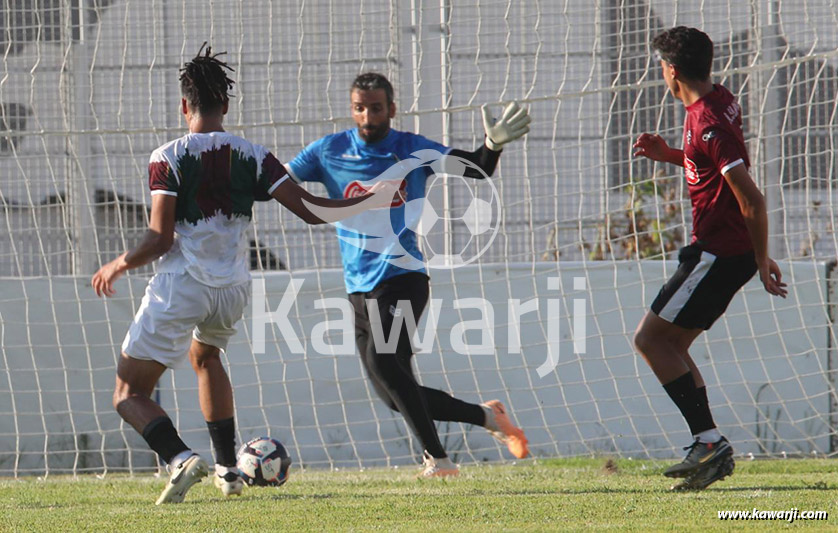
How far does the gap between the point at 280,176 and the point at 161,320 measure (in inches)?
31.6

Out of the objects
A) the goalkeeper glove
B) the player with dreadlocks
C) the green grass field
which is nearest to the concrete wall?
the green grass field

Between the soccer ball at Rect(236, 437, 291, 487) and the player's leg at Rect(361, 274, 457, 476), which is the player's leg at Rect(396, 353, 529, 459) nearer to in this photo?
the player's leg at Rect(361, 274, 457, 476)

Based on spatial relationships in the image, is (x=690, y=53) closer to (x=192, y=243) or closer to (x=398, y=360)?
(x=398, y=360)

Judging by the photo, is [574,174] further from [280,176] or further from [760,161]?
[280,176]

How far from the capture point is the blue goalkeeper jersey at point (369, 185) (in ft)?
18.3

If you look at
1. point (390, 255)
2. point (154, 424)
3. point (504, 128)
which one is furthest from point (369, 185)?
point (154, 424)

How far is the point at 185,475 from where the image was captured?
4.64 meters

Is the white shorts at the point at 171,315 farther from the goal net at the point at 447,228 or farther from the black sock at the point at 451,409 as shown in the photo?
the goal net at the point at 447,228

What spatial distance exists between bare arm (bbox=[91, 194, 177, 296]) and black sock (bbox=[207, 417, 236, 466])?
99cm

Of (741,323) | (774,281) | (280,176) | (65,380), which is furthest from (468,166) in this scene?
(65,380)

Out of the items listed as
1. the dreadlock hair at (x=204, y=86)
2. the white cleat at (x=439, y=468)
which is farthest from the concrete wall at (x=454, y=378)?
the dreadlock hair at (x=204, y=86)

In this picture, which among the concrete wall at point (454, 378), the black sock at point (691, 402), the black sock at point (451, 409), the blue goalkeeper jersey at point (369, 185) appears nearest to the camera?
the black sock at point (691, 402)

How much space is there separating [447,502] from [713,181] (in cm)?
175

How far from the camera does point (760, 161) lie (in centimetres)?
774
